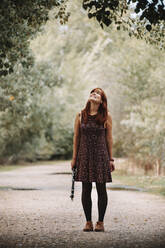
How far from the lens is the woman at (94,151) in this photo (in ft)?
23.2

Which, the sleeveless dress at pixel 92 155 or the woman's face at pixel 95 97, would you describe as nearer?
the sleeveless dress at pixel 92 155

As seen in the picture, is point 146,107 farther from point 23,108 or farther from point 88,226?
point 88,226

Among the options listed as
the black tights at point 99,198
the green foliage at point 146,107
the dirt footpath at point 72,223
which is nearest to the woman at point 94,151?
the black tights at point 99,198

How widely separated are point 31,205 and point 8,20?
4.44 m

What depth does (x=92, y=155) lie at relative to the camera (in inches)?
281

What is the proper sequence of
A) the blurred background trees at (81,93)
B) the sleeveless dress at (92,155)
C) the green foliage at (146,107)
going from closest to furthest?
the sleeveless dress at (92,155), the blurred background trees at (81,93), the green foliage at (146,107)

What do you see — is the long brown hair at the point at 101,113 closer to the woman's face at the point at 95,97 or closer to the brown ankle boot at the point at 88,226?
the woman's face at the point at 95,97

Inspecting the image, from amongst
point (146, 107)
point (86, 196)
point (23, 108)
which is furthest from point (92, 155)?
point (23, 108)

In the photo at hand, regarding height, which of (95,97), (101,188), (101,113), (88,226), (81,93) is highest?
(81,93)

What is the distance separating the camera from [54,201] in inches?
475

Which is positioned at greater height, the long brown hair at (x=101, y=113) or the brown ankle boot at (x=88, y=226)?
the long brown hair at (x=101, y=113)

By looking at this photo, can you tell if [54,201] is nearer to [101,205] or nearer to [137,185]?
[101,205]

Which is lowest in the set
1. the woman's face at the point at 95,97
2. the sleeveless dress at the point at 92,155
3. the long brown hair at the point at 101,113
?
the sleeveless dress at the point at 92,155

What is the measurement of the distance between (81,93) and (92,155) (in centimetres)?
3487
